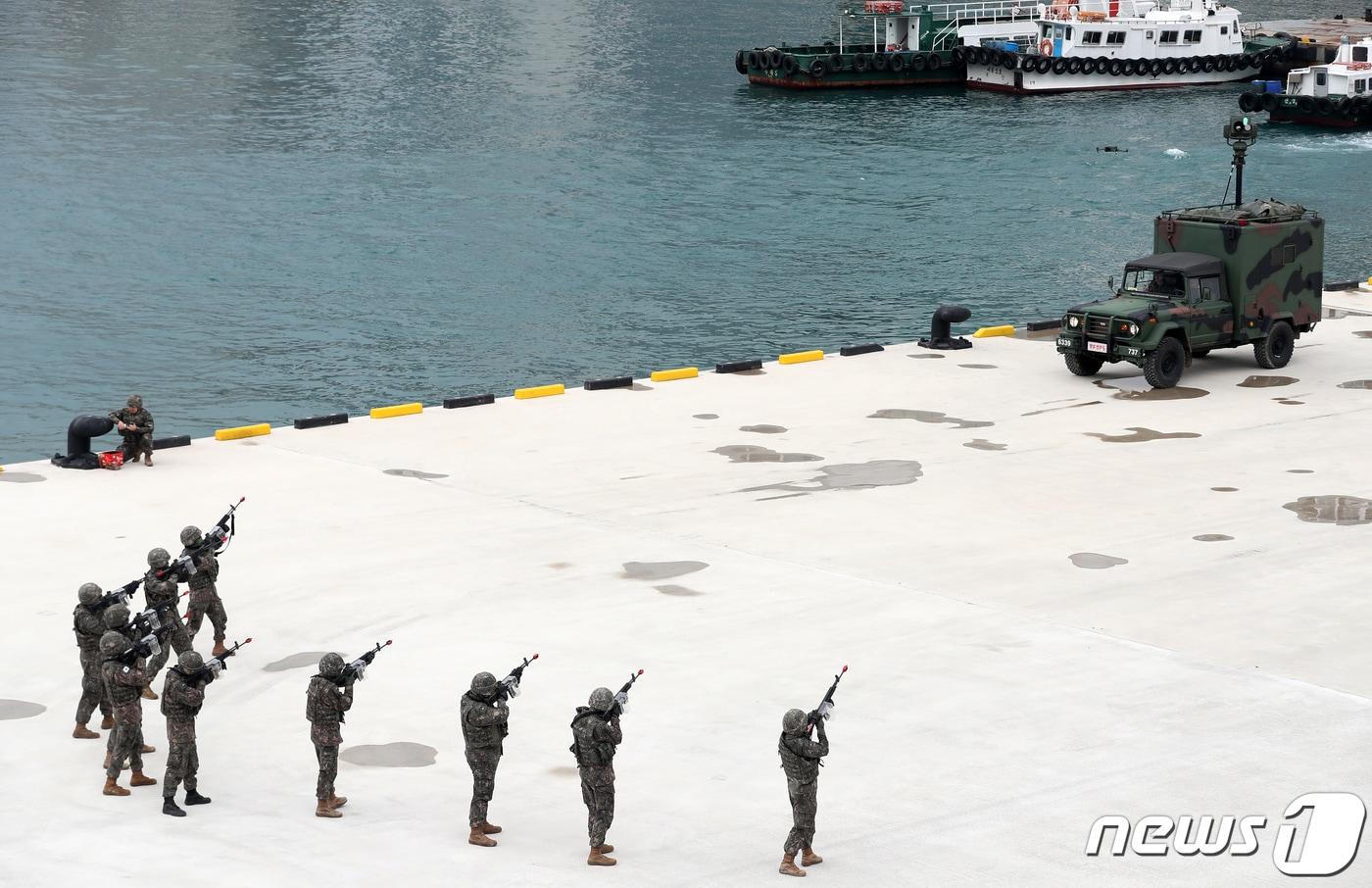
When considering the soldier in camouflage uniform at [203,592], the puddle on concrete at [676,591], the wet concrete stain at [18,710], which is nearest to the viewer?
the wet concrete stain at [18,710]

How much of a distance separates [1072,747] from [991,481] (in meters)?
9.93

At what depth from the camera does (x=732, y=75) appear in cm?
10331

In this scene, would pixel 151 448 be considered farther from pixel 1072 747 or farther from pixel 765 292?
pixel 765 292

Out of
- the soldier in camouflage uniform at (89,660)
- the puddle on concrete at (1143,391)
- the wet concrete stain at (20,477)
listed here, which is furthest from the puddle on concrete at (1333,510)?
the wet concrete stain at (20,477)

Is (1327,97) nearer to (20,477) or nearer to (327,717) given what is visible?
(20,477)

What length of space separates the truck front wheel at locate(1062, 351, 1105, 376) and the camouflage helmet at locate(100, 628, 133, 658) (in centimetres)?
2079

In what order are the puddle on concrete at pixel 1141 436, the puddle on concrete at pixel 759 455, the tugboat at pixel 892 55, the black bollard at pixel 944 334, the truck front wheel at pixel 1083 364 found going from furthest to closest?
1. the tugboat at pixel 892 55
2. the black bollard at pixel 944 334
3. the truck front wheel at pixel 1083 364
4. the puddle on concrete at pixel 1141 436
5. the puddle on concrete at pixel 759 455

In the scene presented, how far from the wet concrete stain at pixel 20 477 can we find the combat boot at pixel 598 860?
14.6 m

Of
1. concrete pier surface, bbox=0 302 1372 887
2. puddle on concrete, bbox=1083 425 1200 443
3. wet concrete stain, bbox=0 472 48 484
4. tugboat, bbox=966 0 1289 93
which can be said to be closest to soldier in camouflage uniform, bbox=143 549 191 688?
concrete pier surface, bbox=0 302 1372 887

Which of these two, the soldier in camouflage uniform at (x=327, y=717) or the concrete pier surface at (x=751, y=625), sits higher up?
the soldier in camouflage uniform at (x=327, y=717)

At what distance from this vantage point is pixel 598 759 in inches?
531

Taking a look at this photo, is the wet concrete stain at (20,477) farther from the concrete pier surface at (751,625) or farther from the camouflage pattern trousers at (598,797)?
the camouflage pattern trousers at (598,797)

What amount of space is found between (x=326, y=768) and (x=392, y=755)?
143 cm

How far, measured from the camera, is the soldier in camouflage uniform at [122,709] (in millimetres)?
14758
